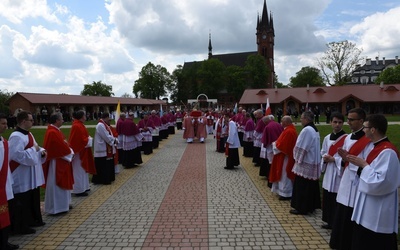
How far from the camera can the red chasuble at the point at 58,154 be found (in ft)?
20.9

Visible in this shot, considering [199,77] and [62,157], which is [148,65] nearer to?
[199,77]

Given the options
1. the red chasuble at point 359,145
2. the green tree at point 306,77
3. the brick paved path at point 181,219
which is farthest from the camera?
the green tree at point 306,77

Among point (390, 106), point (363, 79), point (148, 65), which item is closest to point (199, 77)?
point (148, 65)

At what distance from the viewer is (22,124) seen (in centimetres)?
556

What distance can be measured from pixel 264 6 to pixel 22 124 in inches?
3674

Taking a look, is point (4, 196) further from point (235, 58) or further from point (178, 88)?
point (235, 58)

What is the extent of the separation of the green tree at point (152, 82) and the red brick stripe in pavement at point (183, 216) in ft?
257

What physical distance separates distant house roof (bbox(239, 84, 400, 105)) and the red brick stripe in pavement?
37.4 metres

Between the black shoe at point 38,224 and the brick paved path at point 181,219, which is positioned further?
the black shoe at point 38,224

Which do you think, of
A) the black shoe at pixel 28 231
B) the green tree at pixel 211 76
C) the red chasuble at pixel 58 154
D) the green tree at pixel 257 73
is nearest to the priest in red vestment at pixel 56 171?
the red chasuble at pixel 58 154

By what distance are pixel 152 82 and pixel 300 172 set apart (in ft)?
271

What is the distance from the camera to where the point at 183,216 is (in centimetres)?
619

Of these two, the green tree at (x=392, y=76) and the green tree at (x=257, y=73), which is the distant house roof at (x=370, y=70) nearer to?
the green tree at (x=392, y=76)

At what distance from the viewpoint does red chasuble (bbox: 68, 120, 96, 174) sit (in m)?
7.71
